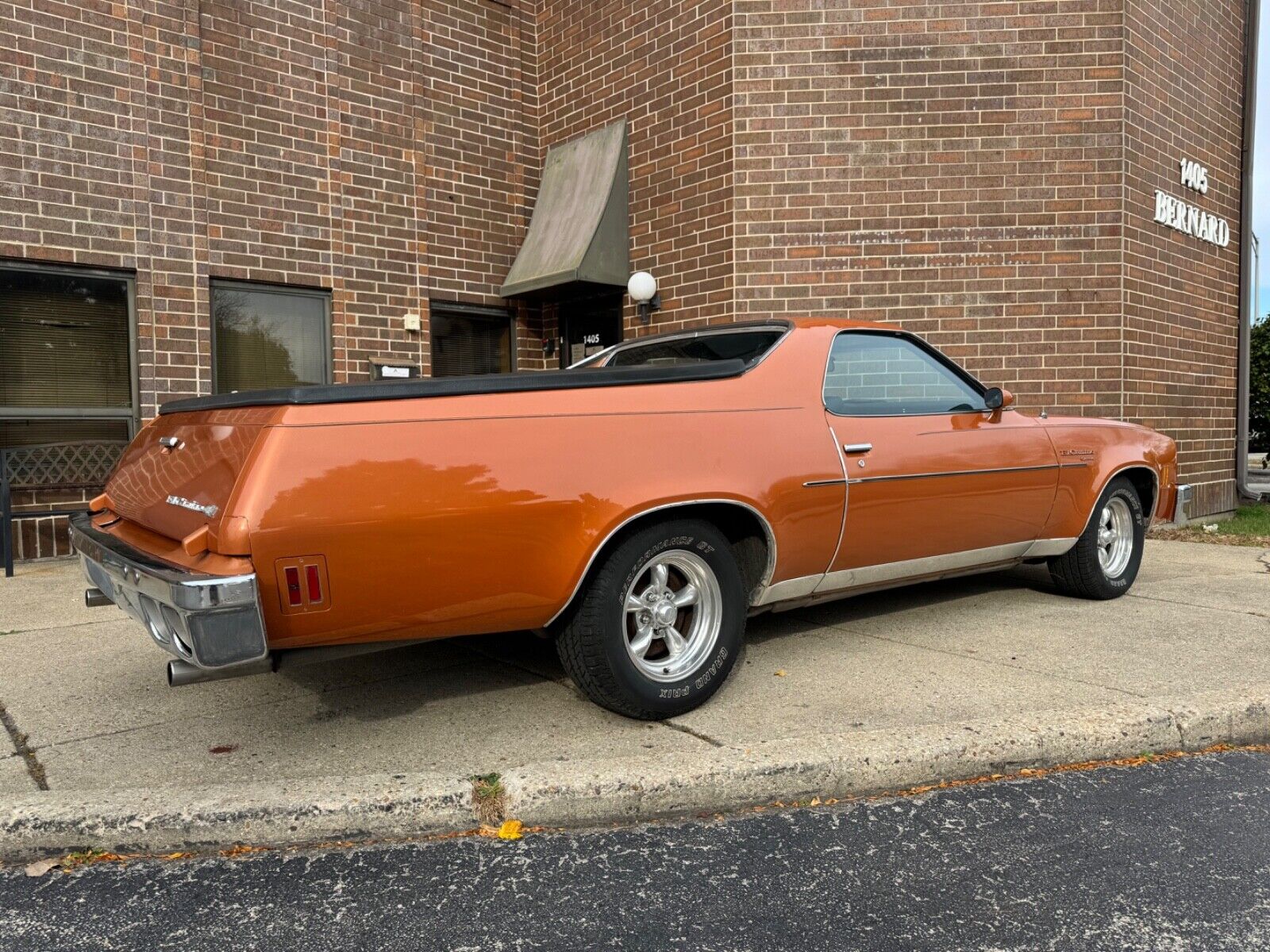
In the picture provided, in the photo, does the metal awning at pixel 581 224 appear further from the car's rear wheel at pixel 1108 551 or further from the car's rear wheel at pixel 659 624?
the car's rear wheel at pixel 659 624

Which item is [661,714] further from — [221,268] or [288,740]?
[221,268]

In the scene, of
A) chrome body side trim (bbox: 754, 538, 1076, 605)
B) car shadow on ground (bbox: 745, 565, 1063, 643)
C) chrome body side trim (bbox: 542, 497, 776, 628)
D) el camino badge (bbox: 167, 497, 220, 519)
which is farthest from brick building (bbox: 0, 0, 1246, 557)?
el camino badge (bbox: 167, 497, 220, 519)

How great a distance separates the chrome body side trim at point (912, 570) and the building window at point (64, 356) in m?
6.55

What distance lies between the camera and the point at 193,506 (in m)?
3.03

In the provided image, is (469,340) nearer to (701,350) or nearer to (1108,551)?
(701,350)

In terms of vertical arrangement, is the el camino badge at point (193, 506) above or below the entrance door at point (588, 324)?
below

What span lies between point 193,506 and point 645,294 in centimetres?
682

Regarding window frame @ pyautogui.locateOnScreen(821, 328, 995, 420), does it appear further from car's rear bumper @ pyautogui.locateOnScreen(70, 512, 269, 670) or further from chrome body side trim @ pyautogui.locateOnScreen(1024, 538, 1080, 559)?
car's rear bumper @ pyautogui.locateOnScreen(70, 512, 269, 670)

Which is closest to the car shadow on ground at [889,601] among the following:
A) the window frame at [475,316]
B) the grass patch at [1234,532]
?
the grass patch at [1234,532]

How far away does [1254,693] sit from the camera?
3744 millimetres

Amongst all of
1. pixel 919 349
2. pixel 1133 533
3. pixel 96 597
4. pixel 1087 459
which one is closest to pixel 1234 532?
pixel 1133 533

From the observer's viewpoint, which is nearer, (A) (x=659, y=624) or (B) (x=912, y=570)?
(A) (x=659, y=624)

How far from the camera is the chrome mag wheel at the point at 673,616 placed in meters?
3.56

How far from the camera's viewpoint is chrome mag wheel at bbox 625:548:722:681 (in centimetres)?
356
